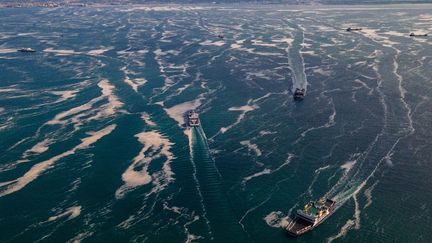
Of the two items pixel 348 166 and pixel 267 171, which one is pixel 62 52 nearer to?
pixel 267 171

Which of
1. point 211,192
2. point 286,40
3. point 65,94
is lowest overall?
point 211,192

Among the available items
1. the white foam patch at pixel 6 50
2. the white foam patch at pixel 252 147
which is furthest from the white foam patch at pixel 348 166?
the white foam patch at pixel 6 50

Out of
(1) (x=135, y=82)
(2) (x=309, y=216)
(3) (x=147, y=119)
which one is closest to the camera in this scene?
(2) (x=309, y=216)

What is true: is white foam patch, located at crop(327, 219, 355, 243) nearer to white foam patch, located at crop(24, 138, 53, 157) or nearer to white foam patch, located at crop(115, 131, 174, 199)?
white foam patch, located at crop(115, 131, 174, 199)

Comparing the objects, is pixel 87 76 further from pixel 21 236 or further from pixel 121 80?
pixel 21 236

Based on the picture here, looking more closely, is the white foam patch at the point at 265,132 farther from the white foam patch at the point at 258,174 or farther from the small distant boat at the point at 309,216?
the small distant boat at the point at 309,216

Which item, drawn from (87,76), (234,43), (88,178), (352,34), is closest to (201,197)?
(88,178)

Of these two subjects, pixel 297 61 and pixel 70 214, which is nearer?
pixel 70 214

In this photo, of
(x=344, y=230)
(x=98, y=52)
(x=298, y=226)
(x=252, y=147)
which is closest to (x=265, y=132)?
(x=252, y=147)
